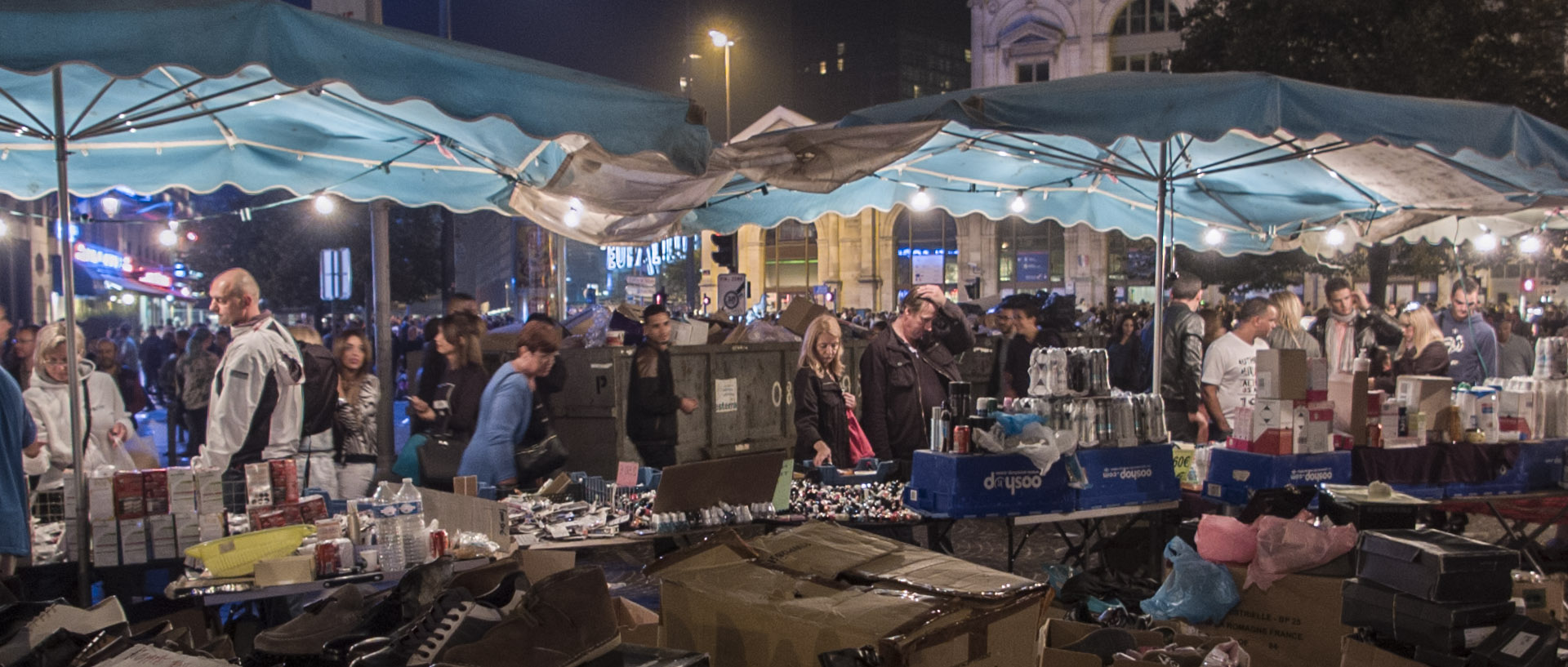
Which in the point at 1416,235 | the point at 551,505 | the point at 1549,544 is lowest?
the point at 1549,544

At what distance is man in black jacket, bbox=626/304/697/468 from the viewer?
26.7 feet

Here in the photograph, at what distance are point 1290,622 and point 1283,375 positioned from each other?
176 centimetres

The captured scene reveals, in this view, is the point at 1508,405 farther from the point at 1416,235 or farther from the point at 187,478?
the point at 187,478

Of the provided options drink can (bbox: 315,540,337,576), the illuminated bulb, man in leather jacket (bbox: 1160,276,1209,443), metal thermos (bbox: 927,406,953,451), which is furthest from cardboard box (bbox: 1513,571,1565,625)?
the illuminated bulb

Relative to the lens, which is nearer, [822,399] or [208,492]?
[208,492]

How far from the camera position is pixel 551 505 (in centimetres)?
580

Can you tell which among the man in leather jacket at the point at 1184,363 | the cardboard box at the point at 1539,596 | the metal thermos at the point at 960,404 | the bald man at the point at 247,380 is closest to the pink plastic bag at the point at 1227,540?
the cardboard box at the point at 1539,596

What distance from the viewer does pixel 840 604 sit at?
3311mm

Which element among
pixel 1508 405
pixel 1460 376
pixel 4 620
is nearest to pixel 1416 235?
pixel 1460 376

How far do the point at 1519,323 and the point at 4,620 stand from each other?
84.8ft

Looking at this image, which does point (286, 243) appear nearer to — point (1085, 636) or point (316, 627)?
point (316, 627)

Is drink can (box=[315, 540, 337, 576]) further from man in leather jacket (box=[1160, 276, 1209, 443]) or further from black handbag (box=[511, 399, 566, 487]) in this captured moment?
man in leather jacket (box=[1160, 276, 1209, 443])

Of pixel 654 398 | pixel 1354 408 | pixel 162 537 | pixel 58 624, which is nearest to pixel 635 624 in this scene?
pixel 58 624

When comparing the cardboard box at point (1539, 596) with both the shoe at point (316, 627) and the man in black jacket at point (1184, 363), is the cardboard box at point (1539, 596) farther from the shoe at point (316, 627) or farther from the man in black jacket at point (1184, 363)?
the shoe at point (316, 627)
